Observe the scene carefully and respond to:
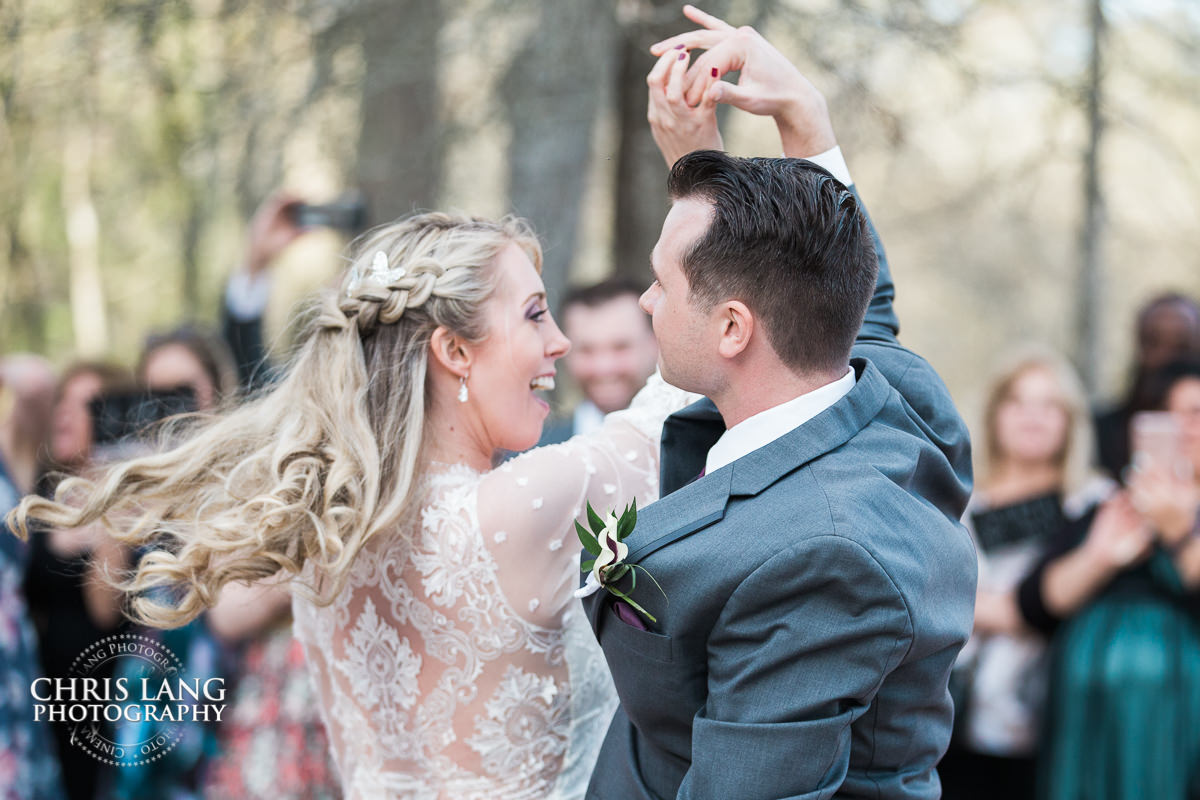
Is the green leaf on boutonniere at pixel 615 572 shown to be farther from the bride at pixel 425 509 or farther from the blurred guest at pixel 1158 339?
the blurred guest at pixel 1158 339

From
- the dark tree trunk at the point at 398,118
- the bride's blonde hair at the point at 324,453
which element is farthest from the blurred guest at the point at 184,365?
the bride's blonde hair at the point at 324,453

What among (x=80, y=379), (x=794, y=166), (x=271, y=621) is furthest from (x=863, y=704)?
(x=80, y=379)

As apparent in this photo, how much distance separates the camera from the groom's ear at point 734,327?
1738 mm

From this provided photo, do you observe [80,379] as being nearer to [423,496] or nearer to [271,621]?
[271,621]

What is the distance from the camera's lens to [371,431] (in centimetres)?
222

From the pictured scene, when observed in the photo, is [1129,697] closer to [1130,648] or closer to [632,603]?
[1130,648]

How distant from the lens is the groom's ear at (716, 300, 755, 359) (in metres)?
1.74

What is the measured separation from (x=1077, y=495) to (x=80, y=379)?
170 inches

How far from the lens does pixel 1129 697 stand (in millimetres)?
3885

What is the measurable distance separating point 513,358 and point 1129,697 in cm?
286

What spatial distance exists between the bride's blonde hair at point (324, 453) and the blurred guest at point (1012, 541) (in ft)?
8.57

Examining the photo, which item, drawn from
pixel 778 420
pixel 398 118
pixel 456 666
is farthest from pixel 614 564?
pixel 398 118

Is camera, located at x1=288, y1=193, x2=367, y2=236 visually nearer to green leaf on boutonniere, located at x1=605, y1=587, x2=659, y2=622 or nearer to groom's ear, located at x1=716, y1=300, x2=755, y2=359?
groom's ear, located at x1=716, y1=300, x2=755, y2=359

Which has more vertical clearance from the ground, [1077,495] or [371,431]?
[371,431]
